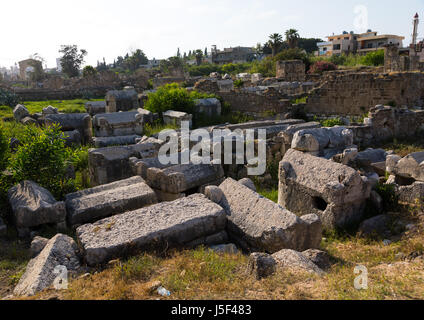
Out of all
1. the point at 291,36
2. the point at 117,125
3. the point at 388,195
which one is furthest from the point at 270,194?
the point at 291,36

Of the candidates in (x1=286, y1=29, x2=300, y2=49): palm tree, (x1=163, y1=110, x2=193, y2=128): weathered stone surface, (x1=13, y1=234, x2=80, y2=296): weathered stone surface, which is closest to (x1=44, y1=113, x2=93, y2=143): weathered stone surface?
(x1=163, y1=110, x2=193, y2=128): weathered stone surface

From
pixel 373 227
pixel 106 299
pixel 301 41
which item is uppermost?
pixel 301 41

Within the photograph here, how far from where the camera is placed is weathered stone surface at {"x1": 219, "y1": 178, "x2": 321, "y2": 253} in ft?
14.0

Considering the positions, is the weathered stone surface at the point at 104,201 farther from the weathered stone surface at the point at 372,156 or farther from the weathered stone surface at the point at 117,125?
the weathered stone surface at the point at 117,125

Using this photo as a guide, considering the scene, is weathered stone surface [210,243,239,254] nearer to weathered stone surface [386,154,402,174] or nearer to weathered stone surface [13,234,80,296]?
weathered stone surface [13,234,80,296]

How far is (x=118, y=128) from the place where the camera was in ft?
37.4

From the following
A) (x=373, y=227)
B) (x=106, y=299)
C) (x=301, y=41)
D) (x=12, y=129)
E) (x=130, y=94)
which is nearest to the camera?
(x=106, y=299)

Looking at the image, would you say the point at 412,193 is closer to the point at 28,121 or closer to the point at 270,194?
the point at 270,194

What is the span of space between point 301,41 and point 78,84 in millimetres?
51584

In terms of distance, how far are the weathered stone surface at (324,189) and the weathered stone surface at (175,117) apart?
6943 mm

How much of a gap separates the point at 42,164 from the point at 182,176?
2459mm

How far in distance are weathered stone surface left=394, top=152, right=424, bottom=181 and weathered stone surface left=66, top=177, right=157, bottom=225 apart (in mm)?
4078
